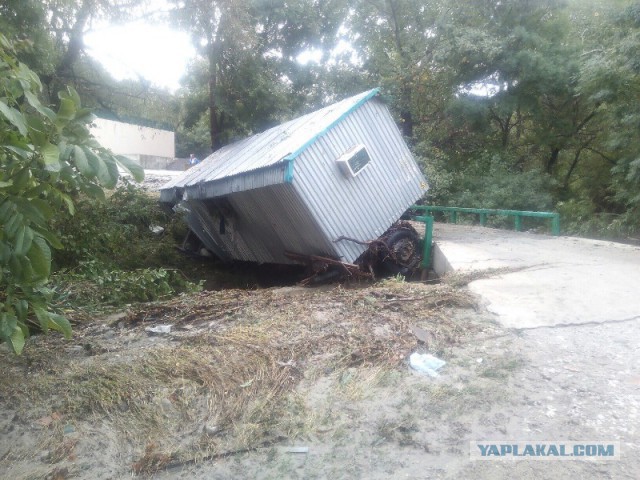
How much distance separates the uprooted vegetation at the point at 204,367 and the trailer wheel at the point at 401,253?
300 centimetres

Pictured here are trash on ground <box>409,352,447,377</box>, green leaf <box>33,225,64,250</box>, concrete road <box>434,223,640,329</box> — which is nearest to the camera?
green leaf <box>33,225,64,250</box>

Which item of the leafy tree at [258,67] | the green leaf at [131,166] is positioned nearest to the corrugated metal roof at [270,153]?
the green leaf at [131,166]

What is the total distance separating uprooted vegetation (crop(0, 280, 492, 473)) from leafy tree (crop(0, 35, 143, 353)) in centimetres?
106

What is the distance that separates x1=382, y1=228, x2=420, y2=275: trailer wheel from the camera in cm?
852

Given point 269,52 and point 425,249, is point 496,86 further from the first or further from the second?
point 425,249

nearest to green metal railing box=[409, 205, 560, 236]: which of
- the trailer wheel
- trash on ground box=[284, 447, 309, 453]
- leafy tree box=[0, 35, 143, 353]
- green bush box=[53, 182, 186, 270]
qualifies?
the trailer wheel

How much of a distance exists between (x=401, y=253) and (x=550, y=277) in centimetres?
277

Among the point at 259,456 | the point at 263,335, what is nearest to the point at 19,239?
the point at 259,456

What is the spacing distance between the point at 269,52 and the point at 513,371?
15.3 metres

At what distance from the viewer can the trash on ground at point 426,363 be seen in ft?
12.5

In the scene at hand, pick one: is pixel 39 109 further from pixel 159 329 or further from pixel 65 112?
pixel 159 329

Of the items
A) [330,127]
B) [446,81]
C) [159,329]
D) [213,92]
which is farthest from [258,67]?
[159,329]

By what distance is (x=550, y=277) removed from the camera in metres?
6.28

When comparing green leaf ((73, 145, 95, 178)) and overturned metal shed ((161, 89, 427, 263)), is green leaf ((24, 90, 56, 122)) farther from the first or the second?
overturned metal shed ((161, 89, 427, 263))
